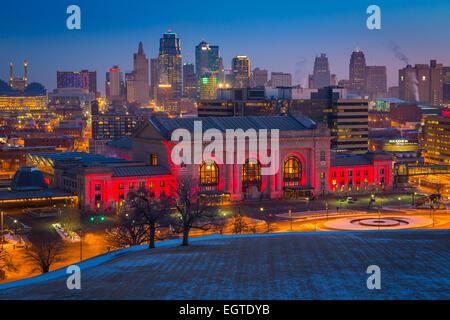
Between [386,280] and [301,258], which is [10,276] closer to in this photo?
[301,258]

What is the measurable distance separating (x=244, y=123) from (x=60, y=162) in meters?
37.4

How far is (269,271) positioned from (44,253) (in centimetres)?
3845

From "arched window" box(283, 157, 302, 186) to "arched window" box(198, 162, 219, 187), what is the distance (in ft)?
48.5

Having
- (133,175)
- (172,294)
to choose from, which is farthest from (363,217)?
(172,294)

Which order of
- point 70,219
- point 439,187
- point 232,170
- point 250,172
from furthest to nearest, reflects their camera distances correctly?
point 439,187 → point 250,172 → point 232,170 → point 70,219

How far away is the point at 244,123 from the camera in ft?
433

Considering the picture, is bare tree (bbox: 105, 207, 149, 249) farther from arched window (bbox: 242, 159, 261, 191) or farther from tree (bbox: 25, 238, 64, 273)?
arched window (bbox: 242, 159, 261, 191)

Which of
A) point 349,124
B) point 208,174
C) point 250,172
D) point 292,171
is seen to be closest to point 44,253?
point 208,174

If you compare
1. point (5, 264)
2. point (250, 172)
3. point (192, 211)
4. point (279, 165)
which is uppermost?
point (279, 165)

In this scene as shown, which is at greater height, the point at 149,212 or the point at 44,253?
the point at 149,212

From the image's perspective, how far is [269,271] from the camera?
42.7m

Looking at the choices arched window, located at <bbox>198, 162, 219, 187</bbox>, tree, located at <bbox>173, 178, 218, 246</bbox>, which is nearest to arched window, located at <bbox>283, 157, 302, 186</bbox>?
arched window, located at <bbox>198, 162, 219, 187</bbox>

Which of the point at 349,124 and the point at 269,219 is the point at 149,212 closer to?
the point at 269,219

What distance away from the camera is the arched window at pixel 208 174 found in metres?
125
